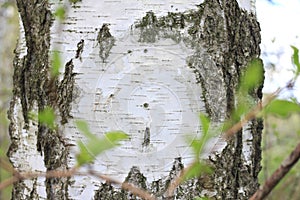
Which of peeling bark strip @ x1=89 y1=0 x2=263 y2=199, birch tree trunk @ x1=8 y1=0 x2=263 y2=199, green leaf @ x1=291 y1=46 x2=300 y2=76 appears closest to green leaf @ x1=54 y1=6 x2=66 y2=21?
birch tree trunk @ x1=8 y1=0 x2=263 y2=199

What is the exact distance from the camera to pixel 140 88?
3.84 ft

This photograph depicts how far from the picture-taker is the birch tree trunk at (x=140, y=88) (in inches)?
46.4

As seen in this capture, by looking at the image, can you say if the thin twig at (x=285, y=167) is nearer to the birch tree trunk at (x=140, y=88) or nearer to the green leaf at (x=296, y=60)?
the green leaf at (x=296, y=60)

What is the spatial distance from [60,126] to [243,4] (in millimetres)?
454

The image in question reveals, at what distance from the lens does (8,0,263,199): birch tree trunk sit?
118 cm

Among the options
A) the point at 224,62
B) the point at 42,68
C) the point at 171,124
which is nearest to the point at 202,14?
the point at 224,62

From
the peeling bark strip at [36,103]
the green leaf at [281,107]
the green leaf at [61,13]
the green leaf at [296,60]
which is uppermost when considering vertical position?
the green leaf at [296,60]

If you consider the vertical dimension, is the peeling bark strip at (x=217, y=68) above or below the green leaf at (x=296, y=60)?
below

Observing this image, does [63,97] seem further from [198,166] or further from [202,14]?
[198,166]

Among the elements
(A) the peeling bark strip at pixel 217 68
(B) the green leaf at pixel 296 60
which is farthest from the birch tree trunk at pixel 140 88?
(B) the green leaf at pixel 296 60

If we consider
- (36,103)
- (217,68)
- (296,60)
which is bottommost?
(36,103)

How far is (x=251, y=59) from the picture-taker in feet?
4.34

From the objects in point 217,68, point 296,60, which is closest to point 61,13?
point 217,68

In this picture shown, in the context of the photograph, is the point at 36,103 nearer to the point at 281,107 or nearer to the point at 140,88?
the point at 140,88
